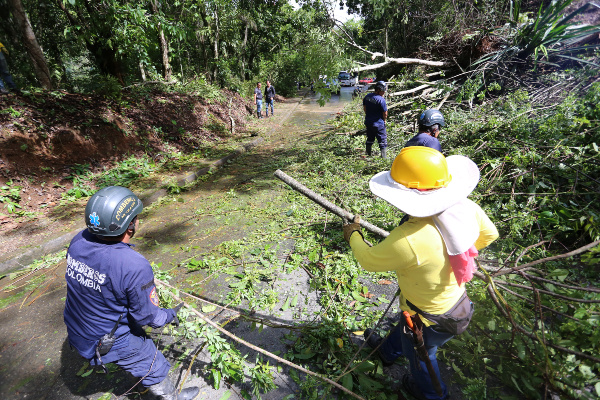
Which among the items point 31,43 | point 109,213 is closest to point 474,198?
point 109,213

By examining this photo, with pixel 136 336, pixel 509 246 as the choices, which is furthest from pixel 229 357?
pixel 509 246

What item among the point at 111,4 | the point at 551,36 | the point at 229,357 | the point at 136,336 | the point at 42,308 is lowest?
the point at 42,308

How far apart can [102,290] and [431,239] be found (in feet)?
6.68

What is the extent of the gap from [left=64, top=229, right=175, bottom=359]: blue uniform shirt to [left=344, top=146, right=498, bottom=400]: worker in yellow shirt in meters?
1.46

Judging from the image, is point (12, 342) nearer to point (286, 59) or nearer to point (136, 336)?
point (136, 336)

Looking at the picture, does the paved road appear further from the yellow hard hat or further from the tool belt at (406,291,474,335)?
the yellow hard hat

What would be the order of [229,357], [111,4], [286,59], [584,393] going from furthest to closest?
1. [286,59]
2. [111,4]
3. [229,357]
4. [584,393]

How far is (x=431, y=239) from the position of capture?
1.50 metres

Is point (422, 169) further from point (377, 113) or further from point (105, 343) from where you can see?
point (377, 113)

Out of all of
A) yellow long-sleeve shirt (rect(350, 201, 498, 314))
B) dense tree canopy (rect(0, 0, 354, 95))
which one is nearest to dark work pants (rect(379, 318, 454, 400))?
yellow long-sleeve shirt (rect(350, 201, 498, 314))

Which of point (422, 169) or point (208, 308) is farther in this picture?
point (208, 308)

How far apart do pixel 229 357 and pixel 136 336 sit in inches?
29.5

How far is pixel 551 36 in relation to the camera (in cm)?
575

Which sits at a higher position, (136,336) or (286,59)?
(286,59)
